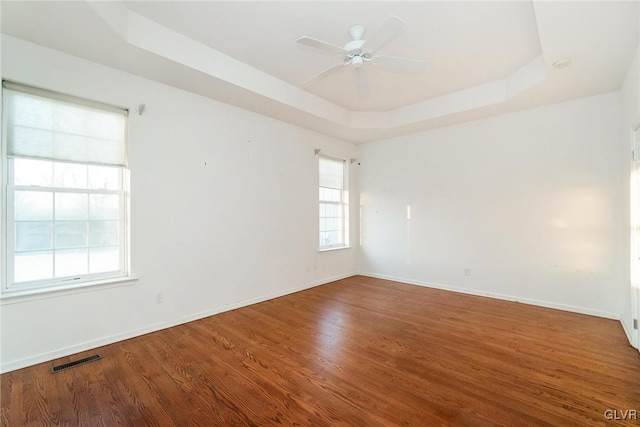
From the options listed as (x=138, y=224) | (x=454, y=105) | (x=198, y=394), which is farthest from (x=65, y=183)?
(x=454, y=105)

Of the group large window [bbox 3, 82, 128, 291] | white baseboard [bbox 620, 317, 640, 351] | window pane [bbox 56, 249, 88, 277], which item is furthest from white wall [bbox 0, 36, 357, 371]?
white baseboard [bbox 620, 317, 640, 351]

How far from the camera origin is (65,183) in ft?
9.18

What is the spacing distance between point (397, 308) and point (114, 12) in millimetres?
4524

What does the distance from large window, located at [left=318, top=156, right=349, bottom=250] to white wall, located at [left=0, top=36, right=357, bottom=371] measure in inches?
17.4

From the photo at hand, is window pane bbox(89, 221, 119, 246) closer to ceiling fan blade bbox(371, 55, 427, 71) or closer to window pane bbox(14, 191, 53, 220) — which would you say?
window pane bbox(14, 191, 53, 220)

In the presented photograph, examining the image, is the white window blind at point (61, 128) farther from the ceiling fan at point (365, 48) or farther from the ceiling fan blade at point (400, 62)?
the ceiling fan blade at point (400, 62)

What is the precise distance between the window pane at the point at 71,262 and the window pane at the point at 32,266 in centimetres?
6

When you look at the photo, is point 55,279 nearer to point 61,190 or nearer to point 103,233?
Result: point 103,233

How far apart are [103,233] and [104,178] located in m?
0.59

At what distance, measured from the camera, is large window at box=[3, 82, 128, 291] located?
2.53 metres

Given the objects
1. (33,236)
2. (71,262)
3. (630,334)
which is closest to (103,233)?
(71,262)

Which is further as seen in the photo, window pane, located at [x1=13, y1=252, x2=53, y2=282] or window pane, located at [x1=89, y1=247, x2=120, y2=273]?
window pane, located at [x1=89, y1=247, x2=120, y2=273]

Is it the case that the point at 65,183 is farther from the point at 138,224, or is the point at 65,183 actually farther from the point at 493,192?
the point at 493,192

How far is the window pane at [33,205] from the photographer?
8.36ft
